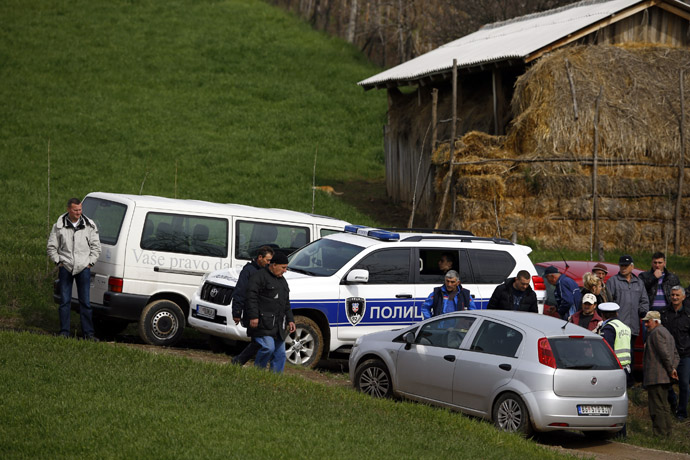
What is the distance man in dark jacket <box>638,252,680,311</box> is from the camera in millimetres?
13289

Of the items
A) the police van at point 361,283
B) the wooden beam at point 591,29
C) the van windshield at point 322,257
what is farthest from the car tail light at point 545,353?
the wooden beam at point 591,29

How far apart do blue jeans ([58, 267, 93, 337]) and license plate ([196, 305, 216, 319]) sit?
148 centimetres

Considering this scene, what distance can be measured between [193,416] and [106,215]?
568 cm

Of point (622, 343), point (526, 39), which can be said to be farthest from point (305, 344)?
point (526, 39)

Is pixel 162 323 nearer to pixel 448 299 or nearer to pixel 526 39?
pixel 448 299

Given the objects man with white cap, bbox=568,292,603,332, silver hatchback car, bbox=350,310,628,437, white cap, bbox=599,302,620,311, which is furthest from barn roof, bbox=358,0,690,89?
silver hatchback car, bbox=350,310,628,437

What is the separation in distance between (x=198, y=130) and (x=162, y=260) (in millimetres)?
24847

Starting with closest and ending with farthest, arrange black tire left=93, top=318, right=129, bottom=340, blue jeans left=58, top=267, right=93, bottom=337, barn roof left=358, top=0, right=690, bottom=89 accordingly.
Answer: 1. blue jeans left=58, top=267, right=93, bottom=337
2. black tire left=93, top=318, right=129, bottom=340
3. barn roof left=358, top=0, right=690, bottom=89

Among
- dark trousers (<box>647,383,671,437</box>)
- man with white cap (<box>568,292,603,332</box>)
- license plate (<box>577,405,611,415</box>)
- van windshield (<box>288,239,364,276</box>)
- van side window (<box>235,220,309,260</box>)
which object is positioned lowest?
dark trousers (<box>647,383,671,437</box>)

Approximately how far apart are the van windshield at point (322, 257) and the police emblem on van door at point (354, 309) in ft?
1.60

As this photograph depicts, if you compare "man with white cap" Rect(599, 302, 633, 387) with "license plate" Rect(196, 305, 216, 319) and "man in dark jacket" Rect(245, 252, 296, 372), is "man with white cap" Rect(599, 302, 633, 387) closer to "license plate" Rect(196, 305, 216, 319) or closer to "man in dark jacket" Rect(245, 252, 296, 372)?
"man in dark jacket" Rect(245, 252, 296, 372)

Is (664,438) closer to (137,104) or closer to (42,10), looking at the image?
(137,104)

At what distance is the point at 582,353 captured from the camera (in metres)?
9.89

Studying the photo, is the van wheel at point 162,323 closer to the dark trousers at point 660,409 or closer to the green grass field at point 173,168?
the green grass field at point 173,168
